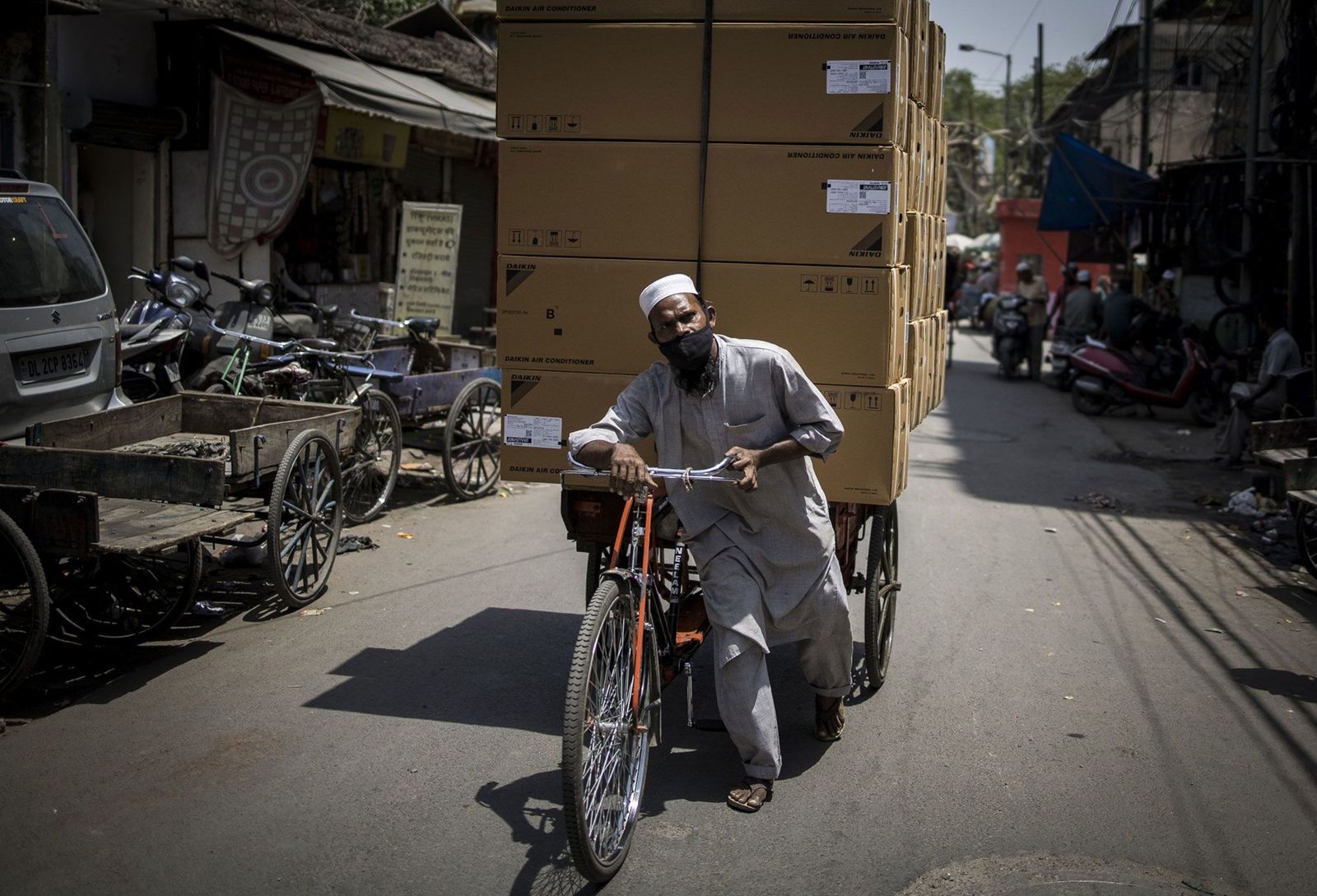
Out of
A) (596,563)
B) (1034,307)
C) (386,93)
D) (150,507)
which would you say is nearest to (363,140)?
(386,93)

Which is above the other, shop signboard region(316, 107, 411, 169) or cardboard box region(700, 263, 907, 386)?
shop signboard region(316, 107, 411, 169)

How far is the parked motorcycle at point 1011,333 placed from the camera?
1939cm

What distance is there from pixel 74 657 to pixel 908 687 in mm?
3746

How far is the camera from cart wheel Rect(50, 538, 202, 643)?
216 inches

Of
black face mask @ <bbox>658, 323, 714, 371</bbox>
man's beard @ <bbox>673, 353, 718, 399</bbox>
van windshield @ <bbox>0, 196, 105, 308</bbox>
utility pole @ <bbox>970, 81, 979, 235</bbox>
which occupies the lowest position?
man's beard @ <bbox>673, 353, 718, 399</bbox>

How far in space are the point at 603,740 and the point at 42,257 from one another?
14.6 ft

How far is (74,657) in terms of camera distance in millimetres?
5508

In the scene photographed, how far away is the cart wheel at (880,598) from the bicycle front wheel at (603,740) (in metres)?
1.52

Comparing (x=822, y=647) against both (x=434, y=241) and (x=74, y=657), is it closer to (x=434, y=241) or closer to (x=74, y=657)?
(x=74, y=657)

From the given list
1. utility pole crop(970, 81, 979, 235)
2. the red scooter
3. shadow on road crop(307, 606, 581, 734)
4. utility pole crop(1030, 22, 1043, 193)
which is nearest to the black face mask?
shadow on road crop(307, 606, 581, 734)

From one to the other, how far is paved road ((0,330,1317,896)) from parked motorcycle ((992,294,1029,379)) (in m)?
12.4

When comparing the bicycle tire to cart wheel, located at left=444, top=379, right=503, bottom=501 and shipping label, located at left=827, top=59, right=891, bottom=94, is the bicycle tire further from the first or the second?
cart wheel, located at left=444, top=379, right=503, bottom=501

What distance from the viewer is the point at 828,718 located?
15.5ft

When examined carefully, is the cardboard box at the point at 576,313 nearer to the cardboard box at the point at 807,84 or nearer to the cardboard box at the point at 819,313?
the cardboard box at the point at 819,313
